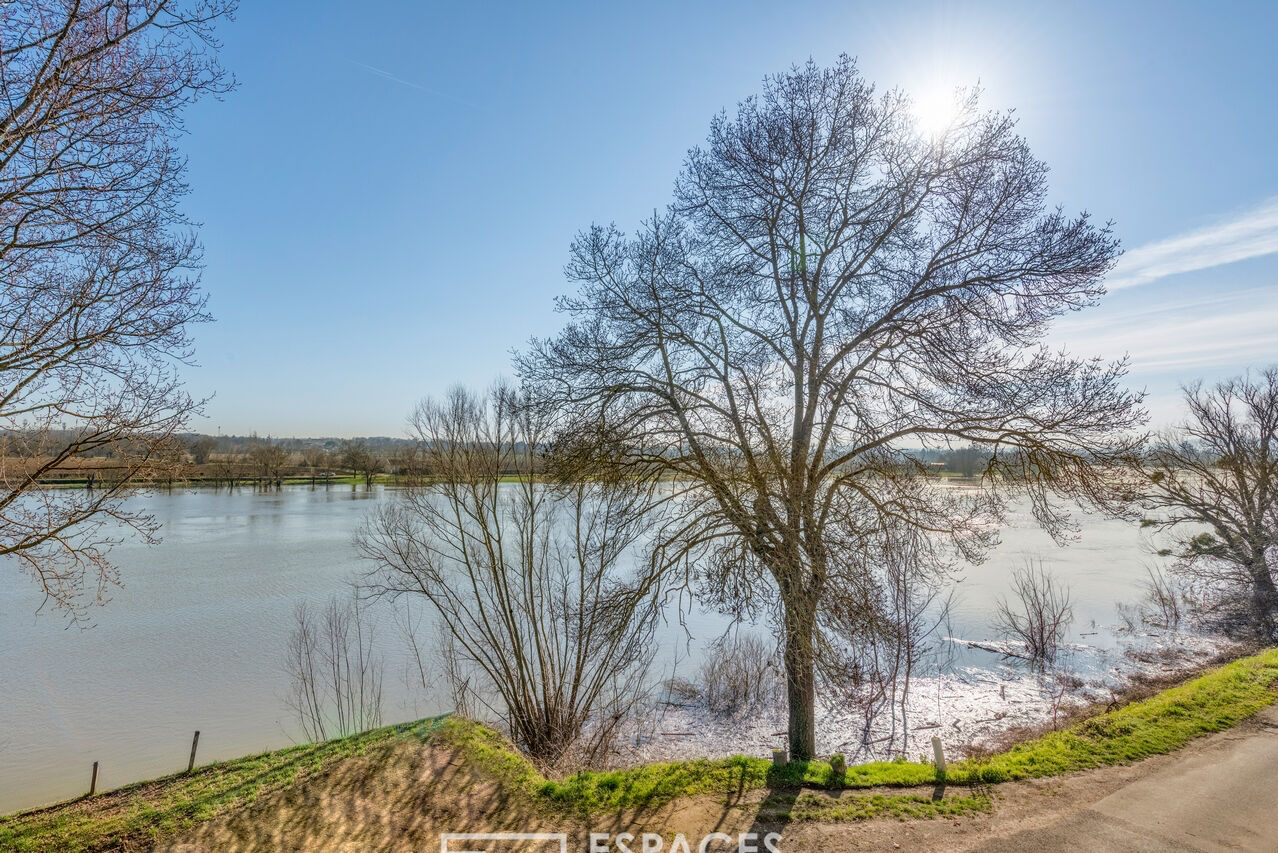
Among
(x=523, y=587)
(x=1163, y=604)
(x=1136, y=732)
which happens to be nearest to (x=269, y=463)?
(x=523, y=587)

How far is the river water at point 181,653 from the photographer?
934cm

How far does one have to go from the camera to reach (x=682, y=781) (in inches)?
261

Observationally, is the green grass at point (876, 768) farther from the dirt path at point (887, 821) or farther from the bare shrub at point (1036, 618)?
the bare shrub at point (1036, 618)

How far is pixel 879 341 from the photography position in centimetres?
781

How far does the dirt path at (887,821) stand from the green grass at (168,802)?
0.35 metres

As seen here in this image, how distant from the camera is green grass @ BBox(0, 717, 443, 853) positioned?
616 centimetres

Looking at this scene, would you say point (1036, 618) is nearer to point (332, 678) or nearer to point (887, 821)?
point (887, 821)

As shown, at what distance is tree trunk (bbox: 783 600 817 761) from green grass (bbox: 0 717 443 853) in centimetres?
569

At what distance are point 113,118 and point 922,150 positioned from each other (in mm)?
8671

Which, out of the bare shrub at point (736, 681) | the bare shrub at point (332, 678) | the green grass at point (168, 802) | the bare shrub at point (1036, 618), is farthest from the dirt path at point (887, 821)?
the bare shrub at point (1036, 618)

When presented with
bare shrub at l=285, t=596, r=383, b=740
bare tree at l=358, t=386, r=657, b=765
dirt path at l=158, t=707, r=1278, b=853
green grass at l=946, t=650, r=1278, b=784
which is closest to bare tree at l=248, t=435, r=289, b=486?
bare shrub at l=285, t=596, r=383, b=740

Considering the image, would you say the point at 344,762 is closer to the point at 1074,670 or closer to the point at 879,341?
the point at 879,341

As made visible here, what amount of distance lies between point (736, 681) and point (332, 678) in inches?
343

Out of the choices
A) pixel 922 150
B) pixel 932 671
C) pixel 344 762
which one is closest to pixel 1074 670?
pixel 932 671
